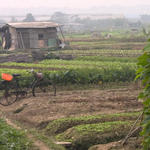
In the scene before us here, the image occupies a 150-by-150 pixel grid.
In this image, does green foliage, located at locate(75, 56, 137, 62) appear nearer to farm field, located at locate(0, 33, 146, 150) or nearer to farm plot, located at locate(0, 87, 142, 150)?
farm field, located at locate(0, 33, 146, 150)

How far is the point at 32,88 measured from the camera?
13766 millimetres

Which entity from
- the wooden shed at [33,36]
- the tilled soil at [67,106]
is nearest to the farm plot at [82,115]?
the tilled soil at [67,106]

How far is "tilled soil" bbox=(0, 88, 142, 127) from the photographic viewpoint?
1134cm

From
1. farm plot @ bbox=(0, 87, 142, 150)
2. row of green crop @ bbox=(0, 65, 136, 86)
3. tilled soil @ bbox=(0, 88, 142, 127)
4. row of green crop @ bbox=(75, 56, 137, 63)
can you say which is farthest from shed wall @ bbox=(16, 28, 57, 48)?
tilled soil @ bbox=(0, 88, 142, 127)

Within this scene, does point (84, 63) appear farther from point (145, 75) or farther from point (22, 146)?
point (145, 75)

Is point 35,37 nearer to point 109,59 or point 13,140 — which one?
point 109,59

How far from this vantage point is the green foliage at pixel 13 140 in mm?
7195

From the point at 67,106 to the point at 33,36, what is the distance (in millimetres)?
22427

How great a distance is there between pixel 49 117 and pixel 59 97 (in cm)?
278

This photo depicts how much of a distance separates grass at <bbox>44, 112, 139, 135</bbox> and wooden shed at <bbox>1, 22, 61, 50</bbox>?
77.3 ft

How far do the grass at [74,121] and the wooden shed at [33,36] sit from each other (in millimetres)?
23558

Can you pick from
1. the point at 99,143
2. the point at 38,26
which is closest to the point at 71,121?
the point at 99,143

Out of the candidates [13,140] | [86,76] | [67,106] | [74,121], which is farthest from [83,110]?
[86,76]

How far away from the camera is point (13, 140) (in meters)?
7.76
